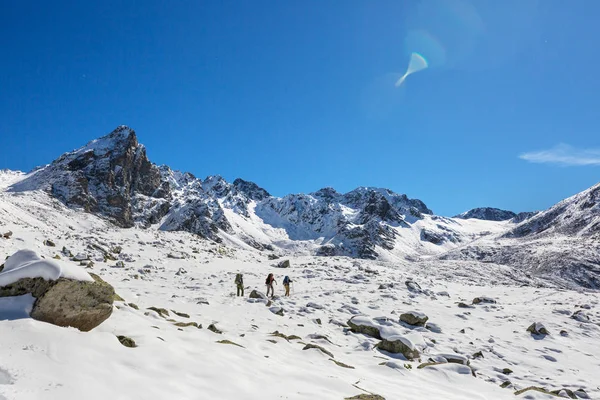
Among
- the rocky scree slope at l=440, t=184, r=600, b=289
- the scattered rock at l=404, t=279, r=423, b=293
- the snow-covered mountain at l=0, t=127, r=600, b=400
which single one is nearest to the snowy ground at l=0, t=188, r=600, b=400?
the snow-covered mountain at l=0, t=127, r=600, b=400

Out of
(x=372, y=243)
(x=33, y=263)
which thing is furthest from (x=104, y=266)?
(x=372, y=243)

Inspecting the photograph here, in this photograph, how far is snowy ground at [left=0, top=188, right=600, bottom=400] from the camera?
513 cm

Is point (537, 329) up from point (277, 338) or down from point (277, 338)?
up

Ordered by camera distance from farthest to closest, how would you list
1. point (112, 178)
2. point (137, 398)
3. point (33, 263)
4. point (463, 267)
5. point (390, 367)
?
point (112, 178)
point (463, 267)
point (390, 367)
point (33, 263)
point (137, 398)

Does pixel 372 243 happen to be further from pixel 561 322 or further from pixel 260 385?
pixel 260 385

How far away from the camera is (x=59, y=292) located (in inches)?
260

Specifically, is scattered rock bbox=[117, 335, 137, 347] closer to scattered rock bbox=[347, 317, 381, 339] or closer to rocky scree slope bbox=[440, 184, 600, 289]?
scattered rock bbox=[347, 317, 381, 339]

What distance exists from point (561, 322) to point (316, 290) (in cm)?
1447

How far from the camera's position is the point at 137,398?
15.0 feet

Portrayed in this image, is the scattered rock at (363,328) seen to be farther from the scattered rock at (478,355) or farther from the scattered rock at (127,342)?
the scattered rock at (127,342)

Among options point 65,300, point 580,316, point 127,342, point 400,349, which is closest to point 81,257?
point 65,300

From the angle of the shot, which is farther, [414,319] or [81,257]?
[81,257]

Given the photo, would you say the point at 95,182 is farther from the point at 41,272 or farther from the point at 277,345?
the point at 41,272

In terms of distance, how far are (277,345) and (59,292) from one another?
5.79 m
